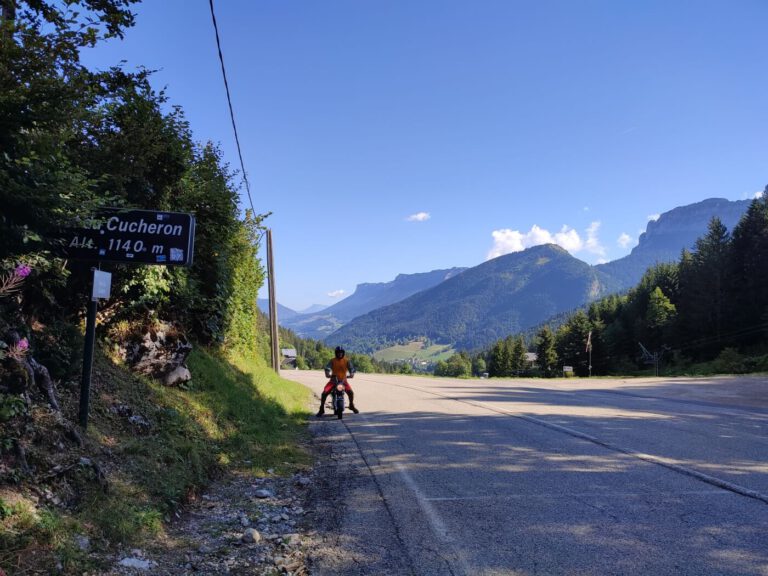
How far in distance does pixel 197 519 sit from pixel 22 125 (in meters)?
4.00

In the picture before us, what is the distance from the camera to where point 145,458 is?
525 centimetres

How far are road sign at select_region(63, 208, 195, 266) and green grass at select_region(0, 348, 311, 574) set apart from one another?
64.8 inches

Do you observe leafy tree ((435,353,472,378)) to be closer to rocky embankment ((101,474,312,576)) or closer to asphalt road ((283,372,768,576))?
asphalt road ((283,372,768,576))

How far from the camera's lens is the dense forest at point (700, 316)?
2158 inches

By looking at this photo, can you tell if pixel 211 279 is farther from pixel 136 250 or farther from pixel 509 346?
pixel 509 346

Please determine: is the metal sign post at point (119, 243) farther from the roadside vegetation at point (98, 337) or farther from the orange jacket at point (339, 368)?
the orange jacket at point (339, 368)

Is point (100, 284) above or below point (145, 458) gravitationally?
above

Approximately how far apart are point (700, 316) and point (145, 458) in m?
68.8

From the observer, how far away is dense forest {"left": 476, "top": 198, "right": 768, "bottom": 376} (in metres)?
54.8

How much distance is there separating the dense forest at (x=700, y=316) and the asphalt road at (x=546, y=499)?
35.3m

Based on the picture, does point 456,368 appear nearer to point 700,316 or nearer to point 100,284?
point 700,316

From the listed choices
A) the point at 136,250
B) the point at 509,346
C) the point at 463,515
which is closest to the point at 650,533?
the point at 463,515

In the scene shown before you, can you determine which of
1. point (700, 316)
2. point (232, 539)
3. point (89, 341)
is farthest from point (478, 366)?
point (232, 539)

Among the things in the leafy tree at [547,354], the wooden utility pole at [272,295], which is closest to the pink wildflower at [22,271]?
the wooden utility pole at [272,295]
